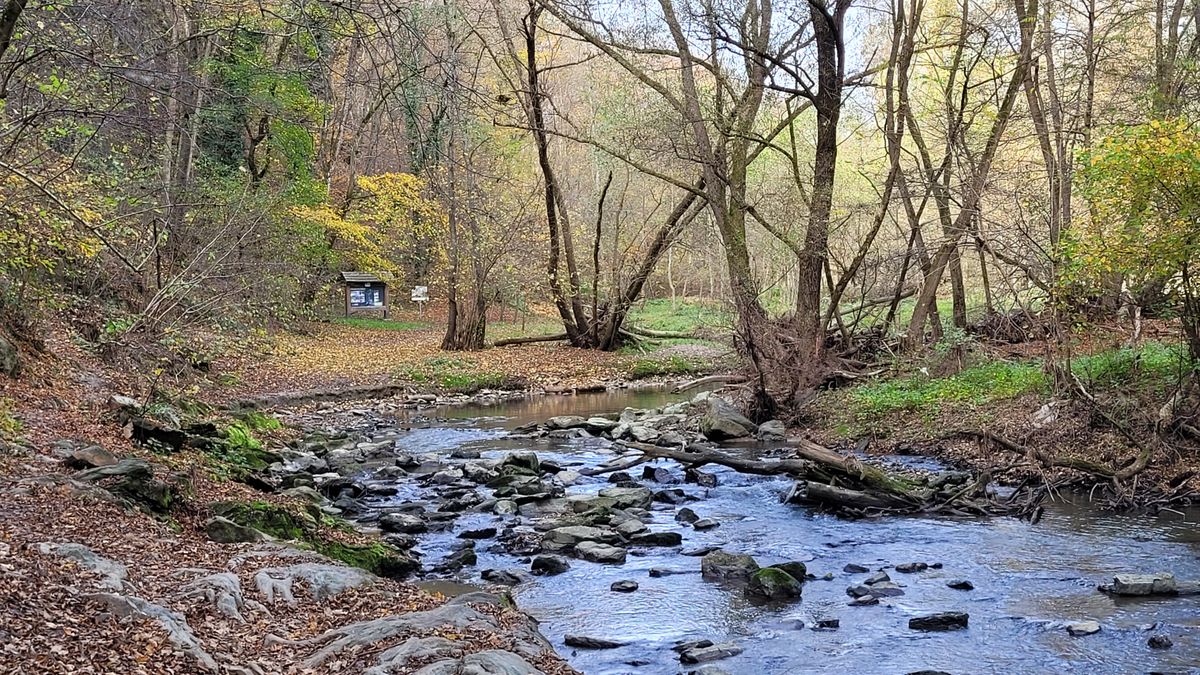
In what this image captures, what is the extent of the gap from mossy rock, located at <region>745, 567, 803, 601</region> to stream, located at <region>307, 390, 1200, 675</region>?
138 millimetres

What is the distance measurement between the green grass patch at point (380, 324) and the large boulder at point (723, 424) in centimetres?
1988

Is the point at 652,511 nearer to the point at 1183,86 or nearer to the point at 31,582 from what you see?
the point at 31,582

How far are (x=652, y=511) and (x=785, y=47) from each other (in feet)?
35.8

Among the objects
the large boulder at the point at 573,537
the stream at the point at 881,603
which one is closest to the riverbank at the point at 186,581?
the stream at the point at 881,603

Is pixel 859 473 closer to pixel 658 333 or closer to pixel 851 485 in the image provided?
pixel 851 485

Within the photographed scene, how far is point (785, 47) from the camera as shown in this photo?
18891 mm

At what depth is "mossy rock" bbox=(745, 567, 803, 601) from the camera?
8.69 meters

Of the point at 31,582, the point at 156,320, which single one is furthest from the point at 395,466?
the point at 31,582

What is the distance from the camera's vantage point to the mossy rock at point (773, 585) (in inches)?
342

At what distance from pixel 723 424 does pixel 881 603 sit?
8716mm

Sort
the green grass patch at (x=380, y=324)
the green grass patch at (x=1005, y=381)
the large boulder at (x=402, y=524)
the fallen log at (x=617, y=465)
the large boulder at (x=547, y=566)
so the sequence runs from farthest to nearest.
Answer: the green grass patch at (x=380, y=324) → the fallen log at (x=617, y=465) → the green grass patch at (x=1005, y=381) → the large boulder at (x=402, y=524) → the large boulder at (x=547, y=566)

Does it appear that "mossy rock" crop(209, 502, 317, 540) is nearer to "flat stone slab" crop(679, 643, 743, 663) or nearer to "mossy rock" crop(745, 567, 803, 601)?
"flat stone slab" crop(679, 643, 743, 663)

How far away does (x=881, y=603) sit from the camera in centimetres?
850

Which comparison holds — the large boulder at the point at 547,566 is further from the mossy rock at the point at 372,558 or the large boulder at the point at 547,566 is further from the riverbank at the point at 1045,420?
the riverbank at the point at 1045,420
